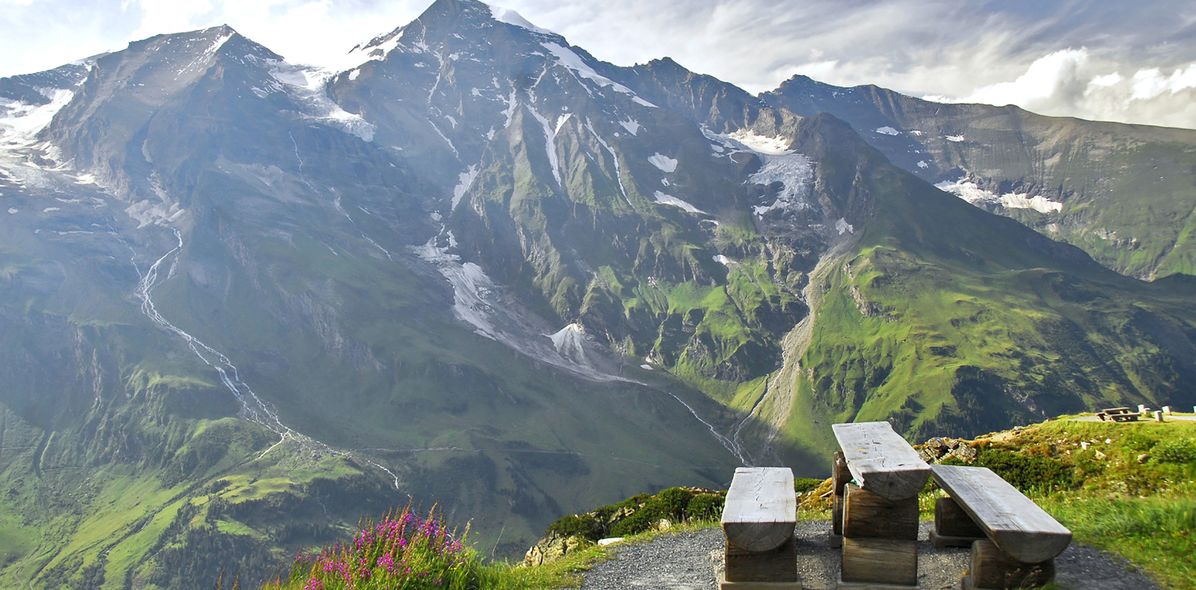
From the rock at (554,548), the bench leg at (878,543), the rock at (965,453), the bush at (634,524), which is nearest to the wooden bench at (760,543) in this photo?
the bench leg at (878,543)

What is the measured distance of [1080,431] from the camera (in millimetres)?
18484

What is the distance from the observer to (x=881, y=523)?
830 cm

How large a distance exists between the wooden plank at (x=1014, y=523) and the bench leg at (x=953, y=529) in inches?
60.2

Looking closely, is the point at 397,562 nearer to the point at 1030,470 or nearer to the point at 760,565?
the point at 760,565

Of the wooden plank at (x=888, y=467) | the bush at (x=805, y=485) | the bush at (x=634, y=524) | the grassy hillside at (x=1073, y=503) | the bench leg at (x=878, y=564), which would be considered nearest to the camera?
the wooden plank at (x=888, y=467)

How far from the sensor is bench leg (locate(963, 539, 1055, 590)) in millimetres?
8180

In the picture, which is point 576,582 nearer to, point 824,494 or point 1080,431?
point 824,494

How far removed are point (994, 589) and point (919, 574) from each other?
158cm

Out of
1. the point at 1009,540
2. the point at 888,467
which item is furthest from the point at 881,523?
the point at 1009,540

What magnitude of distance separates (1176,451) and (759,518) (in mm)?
12335

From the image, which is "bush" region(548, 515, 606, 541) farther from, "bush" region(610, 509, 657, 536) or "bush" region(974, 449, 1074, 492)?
"bush" region(974, 449, 1074, 492)

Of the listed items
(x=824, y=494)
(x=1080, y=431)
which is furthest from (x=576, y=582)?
(x=1080, y=431)

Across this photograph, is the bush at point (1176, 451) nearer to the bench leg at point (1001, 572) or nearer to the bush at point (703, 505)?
the bench leg at point (1001, 572)

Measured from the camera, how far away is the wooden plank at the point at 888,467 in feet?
25.8
